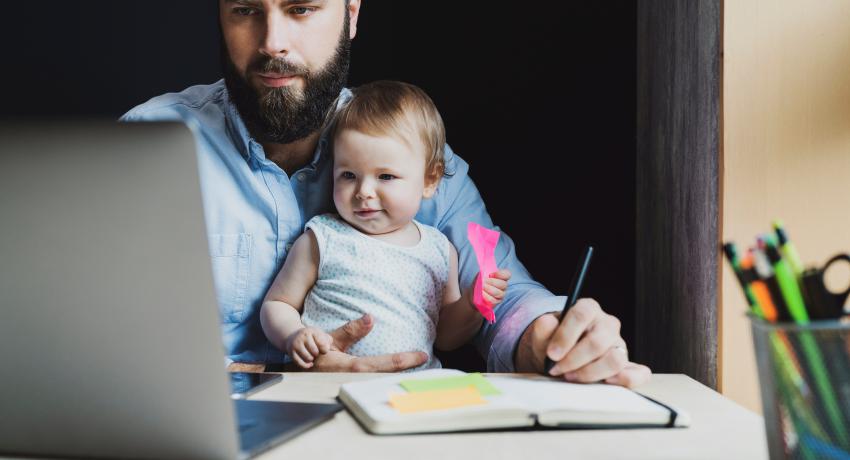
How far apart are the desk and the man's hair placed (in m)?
0.78

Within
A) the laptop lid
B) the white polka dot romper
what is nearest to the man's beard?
the white polka dot romper

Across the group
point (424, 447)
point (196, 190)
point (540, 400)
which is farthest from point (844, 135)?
point (196, 190)

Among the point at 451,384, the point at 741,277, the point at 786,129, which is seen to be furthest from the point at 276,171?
the point at 741,277

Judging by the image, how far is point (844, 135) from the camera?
120 cm

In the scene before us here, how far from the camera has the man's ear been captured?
1.89 meters

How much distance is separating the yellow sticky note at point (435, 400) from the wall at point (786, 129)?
538 millimetres

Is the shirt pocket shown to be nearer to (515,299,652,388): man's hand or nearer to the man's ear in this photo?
the man's ear

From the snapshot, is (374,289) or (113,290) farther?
(374,289)

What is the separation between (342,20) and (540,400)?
1216mm

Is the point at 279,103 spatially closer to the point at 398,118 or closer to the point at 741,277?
the point at 398,118

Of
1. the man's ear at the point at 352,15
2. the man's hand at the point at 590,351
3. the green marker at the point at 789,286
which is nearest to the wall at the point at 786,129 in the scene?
the man's hand at the point at 590,351

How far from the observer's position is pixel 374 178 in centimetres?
156

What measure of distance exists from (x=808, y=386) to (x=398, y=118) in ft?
3.59

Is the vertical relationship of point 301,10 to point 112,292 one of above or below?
above
